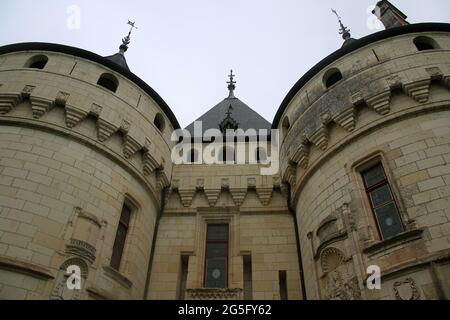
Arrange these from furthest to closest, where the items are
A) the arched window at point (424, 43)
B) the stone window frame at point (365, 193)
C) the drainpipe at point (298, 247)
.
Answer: the arched window at point (424, 43), the drainpipe at point (298, 247), the stone window frame at point (365, 193)

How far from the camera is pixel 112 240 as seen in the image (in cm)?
850

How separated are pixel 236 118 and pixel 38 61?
31.1ft

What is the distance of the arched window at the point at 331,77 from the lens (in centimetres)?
1049

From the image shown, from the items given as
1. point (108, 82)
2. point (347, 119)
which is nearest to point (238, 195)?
point (347, 119)

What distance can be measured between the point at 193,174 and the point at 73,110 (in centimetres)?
444

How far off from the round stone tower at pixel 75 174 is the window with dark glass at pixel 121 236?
3cm

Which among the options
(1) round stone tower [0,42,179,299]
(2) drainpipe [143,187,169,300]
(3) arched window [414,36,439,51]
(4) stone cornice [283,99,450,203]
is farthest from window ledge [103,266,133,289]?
(3) arched window [414,36,439,51]

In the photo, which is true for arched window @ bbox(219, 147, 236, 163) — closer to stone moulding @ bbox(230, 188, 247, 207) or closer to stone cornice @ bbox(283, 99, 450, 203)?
stone moulding @ bbox(230, 188, 247, 207)

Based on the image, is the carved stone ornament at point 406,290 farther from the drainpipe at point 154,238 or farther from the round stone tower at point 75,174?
the drainpipe at point 154,238

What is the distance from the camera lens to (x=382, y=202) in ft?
25.3

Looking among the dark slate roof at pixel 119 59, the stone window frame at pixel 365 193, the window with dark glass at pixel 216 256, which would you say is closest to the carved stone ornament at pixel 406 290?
the stone window frame at pixel 365 193

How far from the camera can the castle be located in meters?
6.94

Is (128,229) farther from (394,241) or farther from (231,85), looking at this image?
(231,85)
